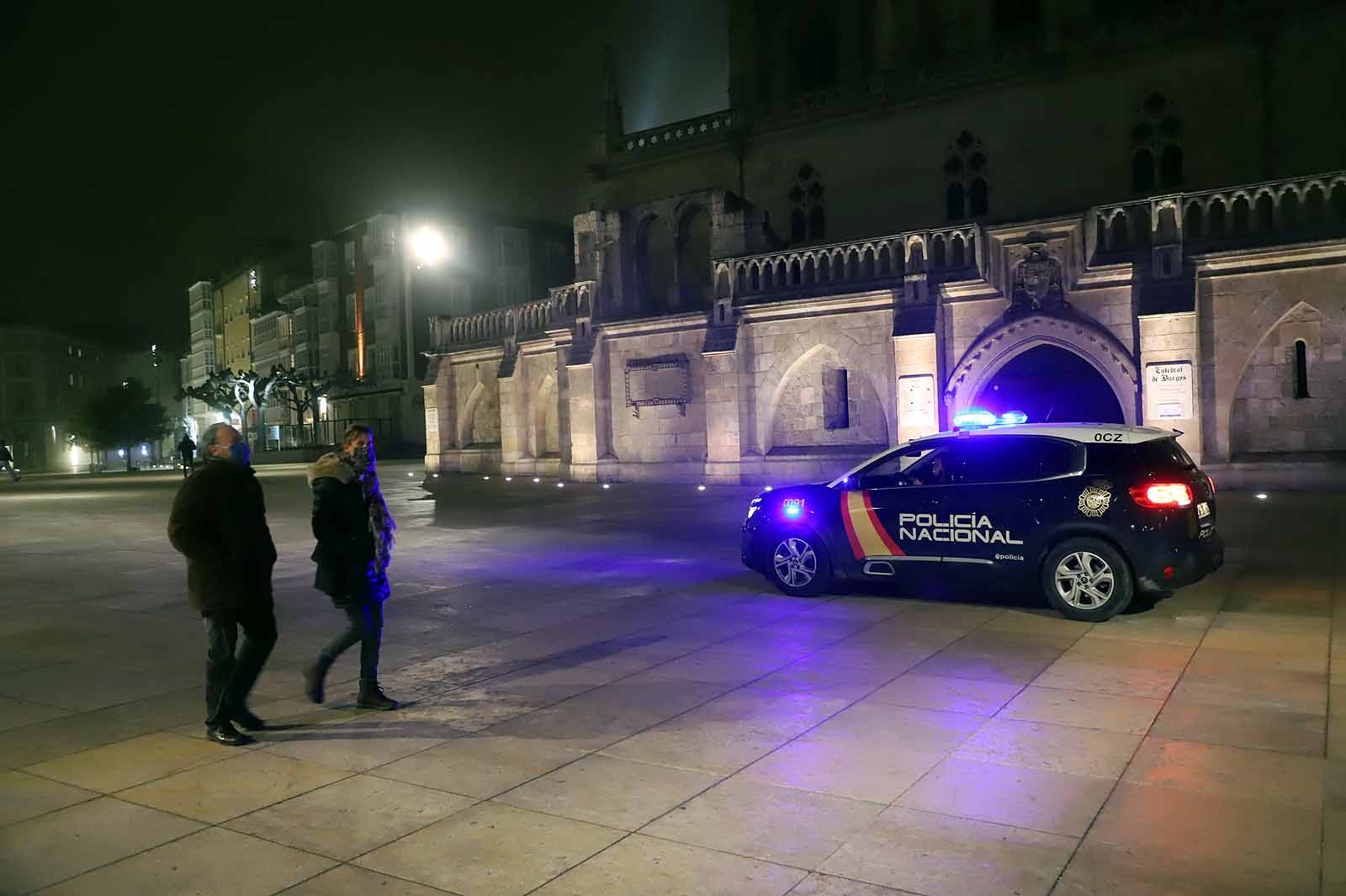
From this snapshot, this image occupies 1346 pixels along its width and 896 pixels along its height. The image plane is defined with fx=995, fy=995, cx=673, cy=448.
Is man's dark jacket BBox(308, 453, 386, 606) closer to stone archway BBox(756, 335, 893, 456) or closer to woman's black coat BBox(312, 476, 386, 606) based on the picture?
woman's black coat BBox(312, 476, 386, 606)

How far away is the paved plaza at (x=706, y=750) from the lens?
4.14 m

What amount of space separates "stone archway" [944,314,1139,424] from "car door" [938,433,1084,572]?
38.2 ft

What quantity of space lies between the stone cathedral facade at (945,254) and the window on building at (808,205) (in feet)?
0.30

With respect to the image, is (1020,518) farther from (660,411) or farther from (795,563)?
(660,411)

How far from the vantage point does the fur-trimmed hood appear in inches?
250

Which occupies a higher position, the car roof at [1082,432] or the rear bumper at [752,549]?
the car roof at [1082,432]

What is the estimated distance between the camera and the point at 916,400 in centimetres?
2222

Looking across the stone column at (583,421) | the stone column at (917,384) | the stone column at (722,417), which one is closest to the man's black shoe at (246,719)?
the stone column at (917,384)

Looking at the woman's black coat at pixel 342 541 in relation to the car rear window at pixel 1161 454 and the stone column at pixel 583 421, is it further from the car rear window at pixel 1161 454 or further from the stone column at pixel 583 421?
the stone column at pixel 583 421

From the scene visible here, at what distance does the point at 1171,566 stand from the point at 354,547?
6.77m

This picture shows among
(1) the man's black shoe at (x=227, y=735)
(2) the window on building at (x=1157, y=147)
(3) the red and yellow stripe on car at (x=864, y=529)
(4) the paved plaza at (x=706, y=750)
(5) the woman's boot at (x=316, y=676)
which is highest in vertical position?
(2) the window on building at (x=1157, y=147)

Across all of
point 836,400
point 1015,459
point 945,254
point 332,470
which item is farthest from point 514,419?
point 332,470

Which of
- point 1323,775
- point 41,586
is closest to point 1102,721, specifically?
point 1323,775

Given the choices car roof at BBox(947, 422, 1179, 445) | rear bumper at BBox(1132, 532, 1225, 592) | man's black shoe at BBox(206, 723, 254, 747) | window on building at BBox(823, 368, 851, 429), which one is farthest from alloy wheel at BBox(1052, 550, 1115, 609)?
window on building at BBox(823, 368, 851, 429)
